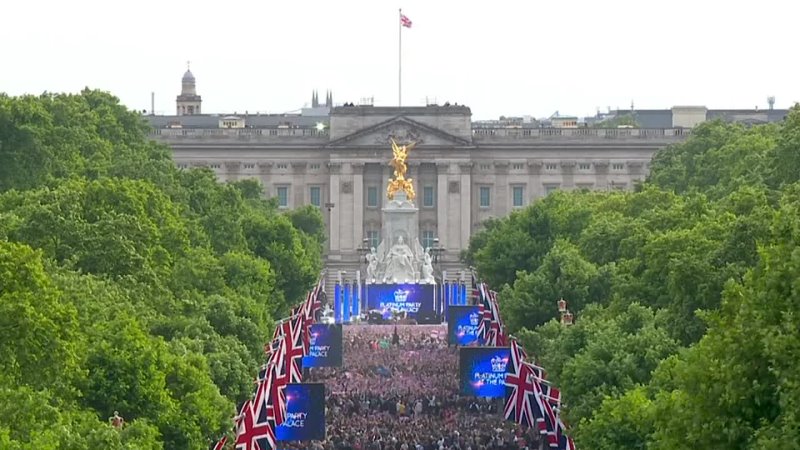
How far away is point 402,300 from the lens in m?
125

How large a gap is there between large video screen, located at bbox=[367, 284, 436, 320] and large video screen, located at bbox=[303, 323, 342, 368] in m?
30.6

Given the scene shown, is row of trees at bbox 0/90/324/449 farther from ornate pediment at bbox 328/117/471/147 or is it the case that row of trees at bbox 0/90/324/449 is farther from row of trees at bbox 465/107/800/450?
ornate pediment at bbox 328/117/471/147

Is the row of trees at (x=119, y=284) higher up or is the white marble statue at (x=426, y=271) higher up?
the row of trees at (x=119, y=284)

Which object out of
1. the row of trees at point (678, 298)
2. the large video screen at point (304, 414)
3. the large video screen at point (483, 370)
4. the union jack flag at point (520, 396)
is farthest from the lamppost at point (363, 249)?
the large video screen at point (304, 414)

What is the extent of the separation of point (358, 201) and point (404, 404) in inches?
4364

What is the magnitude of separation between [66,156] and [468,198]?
94.5 m

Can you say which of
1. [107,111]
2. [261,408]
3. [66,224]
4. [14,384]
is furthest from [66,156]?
[14,384]

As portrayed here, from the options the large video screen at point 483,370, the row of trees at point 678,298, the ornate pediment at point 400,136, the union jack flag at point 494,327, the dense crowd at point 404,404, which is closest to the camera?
the row of trees at point 678,298

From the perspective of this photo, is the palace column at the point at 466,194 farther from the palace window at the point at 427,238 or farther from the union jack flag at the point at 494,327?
the union jack flag at the point at 494,327

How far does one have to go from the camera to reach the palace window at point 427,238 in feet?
648

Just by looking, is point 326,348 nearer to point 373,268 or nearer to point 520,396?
point 520,396

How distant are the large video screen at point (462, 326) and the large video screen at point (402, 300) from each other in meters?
22.1

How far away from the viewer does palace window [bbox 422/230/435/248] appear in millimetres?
197375

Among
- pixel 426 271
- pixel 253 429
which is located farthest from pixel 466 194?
pixel 253 429
